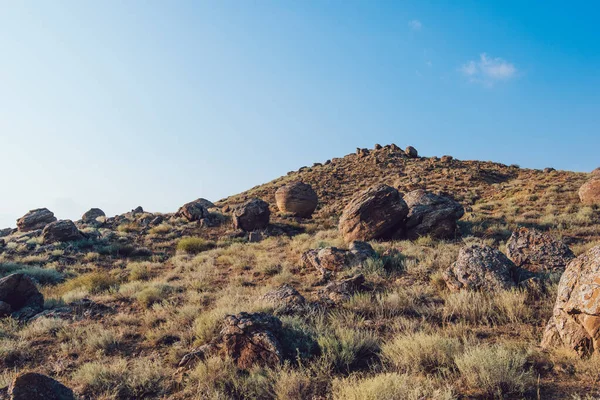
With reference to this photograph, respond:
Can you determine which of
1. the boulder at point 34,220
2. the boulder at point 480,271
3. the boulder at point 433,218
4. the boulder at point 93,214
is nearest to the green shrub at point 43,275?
the boulder at point 34,220

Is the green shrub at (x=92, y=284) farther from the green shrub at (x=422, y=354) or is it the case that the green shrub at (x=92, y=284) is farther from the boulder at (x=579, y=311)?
the boulder at (x=579, y=311)

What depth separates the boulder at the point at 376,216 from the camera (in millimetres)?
14211

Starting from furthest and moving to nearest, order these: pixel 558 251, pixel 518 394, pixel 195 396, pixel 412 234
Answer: pixel 412 234, pixel 558 251, pixel 195 396, pixel 518 394

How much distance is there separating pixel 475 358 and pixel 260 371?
9.01ft

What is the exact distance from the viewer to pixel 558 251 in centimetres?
816

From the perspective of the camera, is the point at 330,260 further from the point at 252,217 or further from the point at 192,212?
the point at 192,212

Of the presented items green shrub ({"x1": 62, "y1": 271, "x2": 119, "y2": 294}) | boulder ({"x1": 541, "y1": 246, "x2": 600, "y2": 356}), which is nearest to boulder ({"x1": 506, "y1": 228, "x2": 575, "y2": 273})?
boulder ({"x1": 541, "y1": 246, "x2": 600, "y2": 356})

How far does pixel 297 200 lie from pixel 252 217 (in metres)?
5.03

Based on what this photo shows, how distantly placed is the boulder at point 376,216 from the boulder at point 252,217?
748 centimetres

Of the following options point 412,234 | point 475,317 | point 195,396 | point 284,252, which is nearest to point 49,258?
point 284,252

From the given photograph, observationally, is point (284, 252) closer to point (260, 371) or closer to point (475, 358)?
point (260, 371)

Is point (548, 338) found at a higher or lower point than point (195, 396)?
higher

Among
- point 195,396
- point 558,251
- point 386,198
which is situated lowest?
point 195,396

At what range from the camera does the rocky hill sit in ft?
13.6
